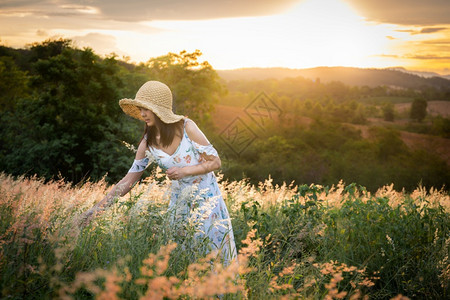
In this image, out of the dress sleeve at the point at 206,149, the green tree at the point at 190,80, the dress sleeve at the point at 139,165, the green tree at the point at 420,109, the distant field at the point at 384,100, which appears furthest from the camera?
the distant field at the point at 384,100

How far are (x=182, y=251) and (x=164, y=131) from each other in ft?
3.42

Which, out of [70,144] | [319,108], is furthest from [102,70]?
[319,108]

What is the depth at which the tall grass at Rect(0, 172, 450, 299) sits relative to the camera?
6.16 ft

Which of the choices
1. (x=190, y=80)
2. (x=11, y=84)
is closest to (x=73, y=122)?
(x=190, y=80)

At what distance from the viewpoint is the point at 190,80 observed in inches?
944

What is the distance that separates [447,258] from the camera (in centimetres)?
387

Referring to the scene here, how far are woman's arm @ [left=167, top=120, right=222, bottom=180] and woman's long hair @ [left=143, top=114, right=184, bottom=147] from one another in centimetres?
10

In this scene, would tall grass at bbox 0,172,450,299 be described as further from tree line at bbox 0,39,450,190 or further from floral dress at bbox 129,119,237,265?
tree line at bbox 0,39,450,190

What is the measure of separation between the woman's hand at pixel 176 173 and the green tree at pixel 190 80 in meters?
19.5

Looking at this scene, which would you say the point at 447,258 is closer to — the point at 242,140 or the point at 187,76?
the point at 242,140

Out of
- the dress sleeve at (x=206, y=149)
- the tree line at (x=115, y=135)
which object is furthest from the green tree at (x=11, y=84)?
the dress sleeve at (x=206, y=149)

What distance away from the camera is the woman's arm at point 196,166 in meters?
2.88

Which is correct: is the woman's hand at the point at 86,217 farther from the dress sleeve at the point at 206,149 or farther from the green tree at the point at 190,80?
the green tree at the point at 190,80

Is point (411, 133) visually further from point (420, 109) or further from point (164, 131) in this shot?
point (164, 131)
